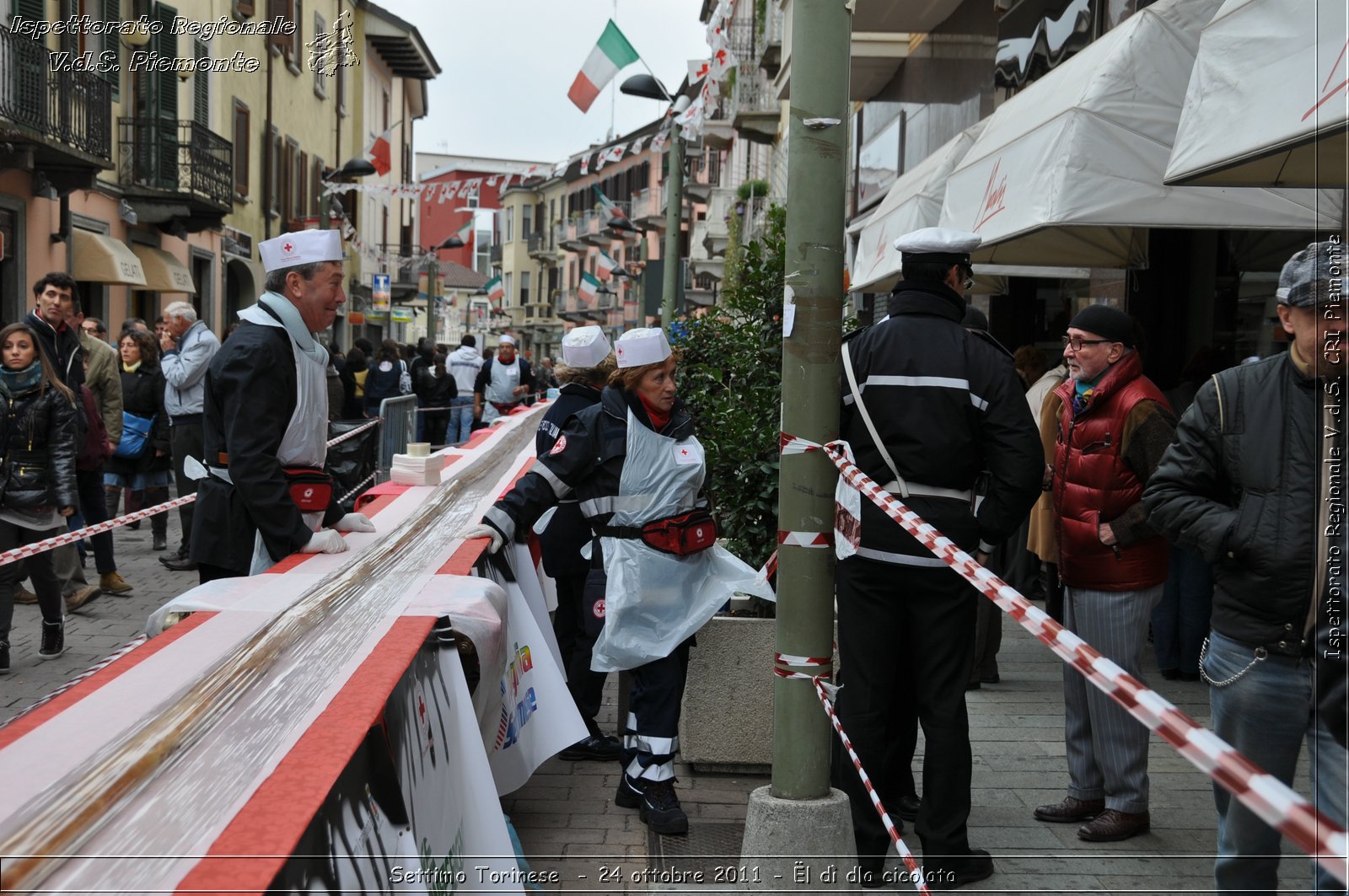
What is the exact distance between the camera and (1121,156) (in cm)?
669

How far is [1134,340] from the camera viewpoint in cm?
504

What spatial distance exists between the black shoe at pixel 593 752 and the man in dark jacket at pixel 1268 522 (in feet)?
9.74

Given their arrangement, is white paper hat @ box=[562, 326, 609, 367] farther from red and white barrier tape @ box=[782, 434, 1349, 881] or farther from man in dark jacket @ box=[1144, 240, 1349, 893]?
red and white barrier tape @ box=[782, 434, 1349, 881]

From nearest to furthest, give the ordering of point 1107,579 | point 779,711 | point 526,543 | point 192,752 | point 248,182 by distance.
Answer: point 192,752
point 779,711
point 1107,579
point 526,543
point 248,182

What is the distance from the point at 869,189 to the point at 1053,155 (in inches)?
512

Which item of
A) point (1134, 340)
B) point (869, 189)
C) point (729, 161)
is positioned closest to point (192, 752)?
point (1134, 340)

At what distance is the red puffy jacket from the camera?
484 centimetres

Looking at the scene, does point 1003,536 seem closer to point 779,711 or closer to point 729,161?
point 779,711

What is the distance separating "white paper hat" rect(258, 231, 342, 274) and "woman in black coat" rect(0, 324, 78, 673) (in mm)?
3353

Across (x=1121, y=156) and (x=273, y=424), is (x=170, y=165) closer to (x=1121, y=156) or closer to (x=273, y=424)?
(x=1121, y=156)

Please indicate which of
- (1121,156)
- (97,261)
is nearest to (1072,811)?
(1121,156)

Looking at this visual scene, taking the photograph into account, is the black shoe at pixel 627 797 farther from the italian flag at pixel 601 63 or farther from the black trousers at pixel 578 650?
the italian flag at pixel 601 63

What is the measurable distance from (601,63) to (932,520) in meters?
14.0

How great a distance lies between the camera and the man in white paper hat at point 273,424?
14.4ft
